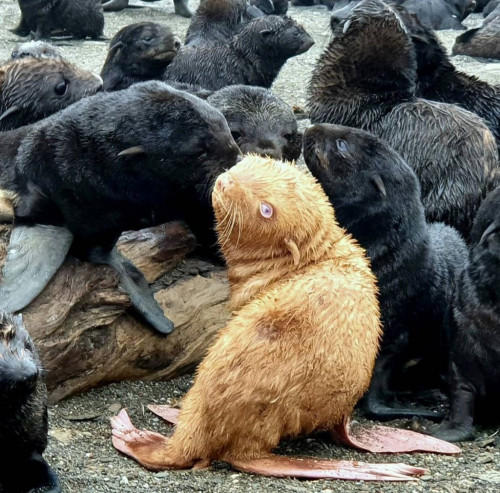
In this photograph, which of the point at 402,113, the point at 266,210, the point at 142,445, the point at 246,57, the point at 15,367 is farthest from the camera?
the point at 246,57

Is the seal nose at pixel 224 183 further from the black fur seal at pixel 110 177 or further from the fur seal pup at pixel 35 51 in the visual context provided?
the fur seal pup at pixel 35 51

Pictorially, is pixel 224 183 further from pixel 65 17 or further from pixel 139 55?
pixel 65 17

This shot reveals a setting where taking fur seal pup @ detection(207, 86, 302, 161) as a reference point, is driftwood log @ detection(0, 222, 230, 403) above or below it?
below

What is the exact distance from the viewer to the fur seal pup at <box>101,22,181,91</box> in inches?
386

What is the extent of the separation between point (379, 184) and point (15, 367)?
2.47m

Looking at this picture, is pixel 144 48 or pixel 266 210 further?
pixel 144 48

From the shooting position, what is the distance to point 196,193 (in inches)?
219

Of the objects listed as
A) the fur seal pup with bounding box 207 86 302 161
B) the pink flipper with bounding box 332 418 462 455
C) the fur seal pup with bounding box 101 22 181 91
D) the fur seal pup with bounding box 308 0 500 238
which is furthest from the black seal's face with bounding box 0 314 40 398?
the fur seal pup with bounding box 101 22 181 91

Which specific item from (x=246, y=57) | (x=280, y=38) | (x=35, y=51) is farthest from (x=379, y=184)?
(x=280, y=38)

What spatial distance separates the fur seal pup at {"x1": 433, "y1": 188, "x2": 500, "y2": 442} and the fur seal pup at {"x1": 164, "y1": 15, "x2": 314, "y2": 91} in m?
5.47

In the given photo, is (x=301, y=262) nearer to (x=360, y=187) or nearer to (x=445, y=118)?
(x=360, y=187)

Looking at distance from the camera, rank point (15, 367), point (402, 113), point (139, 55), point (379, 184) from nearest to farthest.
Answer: point (15, 367), point (379, 184), point (402, 113), point (139, 55)

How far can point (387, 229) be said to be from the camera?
5.68 m

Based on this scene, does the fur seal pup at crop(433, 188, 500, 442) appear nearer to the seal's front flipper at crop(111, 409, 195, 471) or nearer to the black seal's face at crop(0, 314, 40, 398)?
the seal's front flipper at crop(111, 409, 195, 471)
